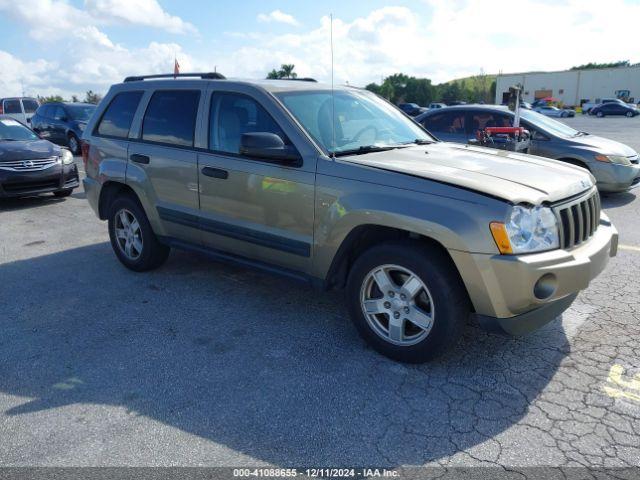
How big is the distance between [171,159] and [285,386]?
Result: 243 centimetres

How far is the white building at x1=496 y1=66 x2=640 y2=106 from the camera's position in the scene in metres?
71.5

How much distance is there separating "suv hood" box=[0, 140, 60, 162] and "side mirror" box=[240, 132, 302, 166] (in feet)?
21.8

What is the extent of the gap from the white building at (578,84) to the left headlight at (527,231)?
239 ft

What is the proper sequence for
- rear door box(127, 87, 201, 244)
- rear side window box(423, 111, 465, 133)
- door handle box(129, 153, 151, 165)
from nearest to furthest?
1. rear door box(127, 87, 201, 244)
2. door handle box(129, 153, 151, 165)
3. rear side window box(423, 111, 465, 133)

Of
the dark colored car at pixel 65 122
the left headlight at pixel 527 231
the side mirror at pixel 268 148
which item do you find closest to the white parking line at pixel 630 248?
the left headlight at pixel 527 231

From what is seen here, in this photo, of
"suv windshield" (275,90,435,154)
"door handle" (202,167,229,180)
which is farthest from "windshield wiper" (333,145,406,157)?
"door handle" (202,167,229,180)

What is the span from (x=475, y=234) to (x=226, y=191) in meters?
2.12

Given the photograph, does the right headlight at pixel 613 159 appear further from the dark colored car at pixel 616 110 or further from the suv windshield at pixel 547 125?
the dark colored car at pixel 616 110

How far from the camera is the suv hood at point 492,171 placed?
3.12 m

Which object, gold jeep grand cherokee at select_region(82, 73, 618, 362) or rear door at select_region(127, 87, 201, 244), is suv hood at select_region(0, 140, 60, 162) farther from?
rear door at select_region(127, 87, 201, 244)

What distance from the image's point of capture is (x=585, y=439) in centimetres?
269

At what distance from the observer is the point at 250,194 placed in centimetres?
408

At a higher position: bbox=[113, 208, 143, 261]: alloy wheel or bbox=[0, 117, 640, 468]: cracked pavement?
bbox=[113, 208, 143, 261]: alloy wheel

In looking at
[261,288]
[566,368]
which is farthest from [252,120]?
[566,368]
